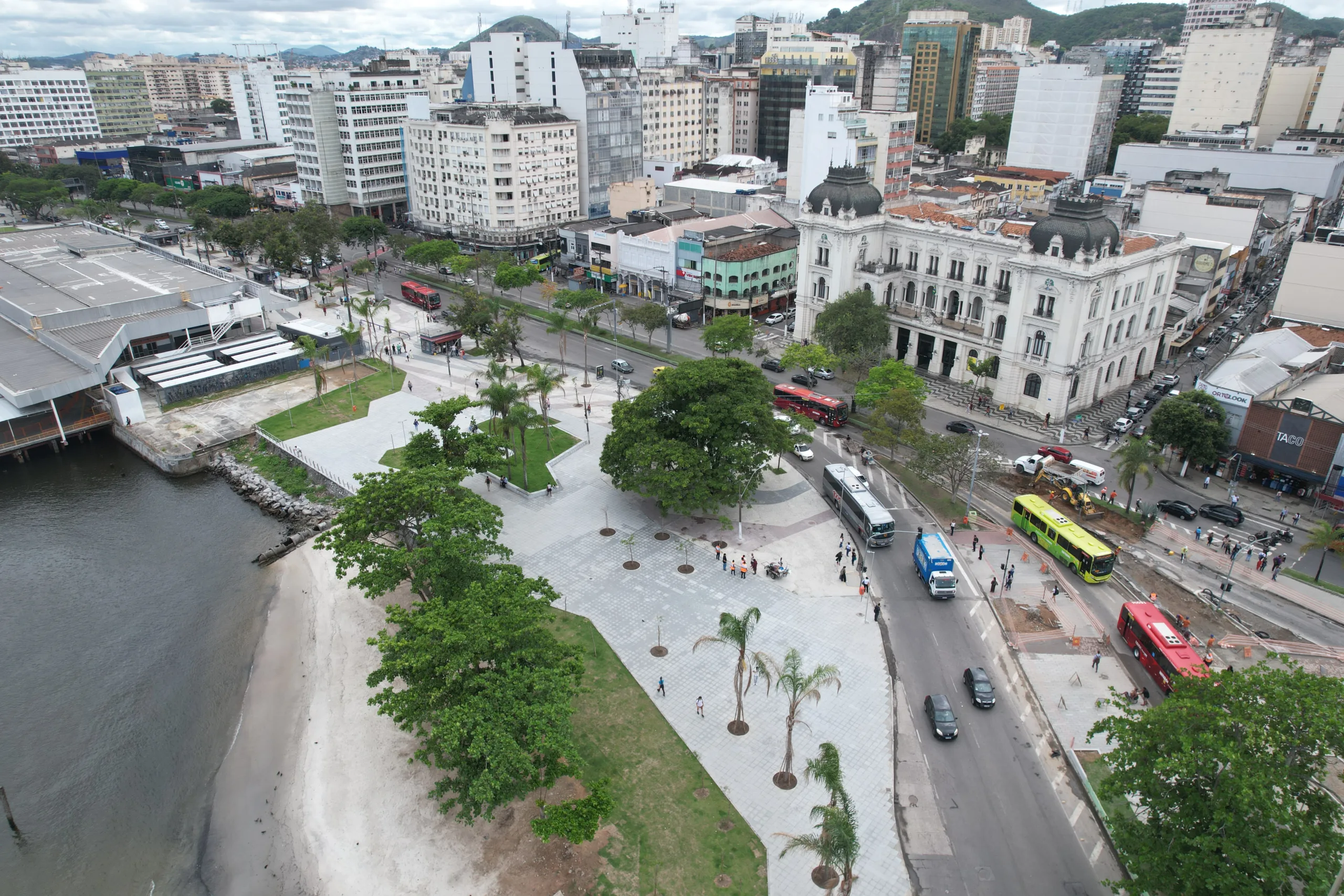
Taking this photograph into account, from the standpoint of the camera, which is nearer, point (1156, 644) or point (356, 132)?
point (1156, 644)

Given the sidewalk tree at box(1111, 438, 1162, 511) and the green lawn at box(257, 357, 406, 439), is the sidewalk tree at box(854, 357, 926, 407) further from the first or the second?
the green lawn at box(257, 357, 406, 439)

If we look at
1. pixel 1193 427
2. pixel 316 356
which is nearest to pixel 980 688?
pixel 1193 427

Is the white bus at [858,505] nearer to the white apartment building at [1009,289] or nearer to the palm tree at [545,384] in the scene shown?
the palm tree at [545,384]

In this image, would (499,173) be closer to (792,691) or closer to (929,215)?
(929,215)

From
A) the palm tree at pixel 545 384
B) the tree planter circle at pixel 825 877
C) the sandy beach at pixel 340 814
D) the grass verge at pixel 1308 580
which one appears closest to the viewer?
the tree planter circle at pixel 825 877

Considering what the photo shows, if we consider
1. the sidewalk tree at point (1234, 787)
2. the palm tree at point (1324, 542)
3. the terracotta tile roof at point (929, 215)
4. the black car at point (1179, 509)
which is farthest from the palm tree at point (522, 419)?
the palm tree at point (1324, 542)

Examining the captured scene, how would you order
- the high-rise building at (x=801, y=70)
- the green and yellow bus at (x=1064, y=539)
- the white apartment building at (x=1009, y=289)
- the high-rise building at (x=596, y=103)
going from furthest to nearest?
the high-rise building at (x=801, y=70) → the high-rise building at (x=596, y=103) → the white apartment building at (x=1009, y=289) → the green and yellow bus at (x=1064, y=539)

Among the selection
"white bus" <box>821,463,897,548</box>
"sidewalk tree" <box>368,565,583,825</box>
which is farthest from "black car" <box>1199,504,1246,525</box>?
"sidewalk tree" <box>368,565,583,825</box>
